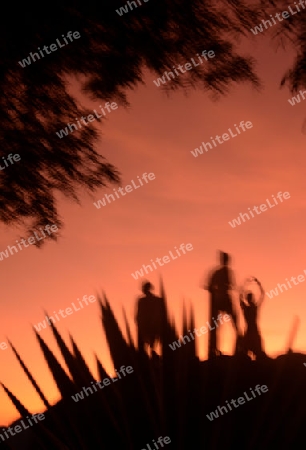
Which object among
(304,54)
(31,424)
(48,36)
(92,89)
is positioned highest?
(48,36)

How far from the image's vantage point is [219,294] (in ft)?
5.17

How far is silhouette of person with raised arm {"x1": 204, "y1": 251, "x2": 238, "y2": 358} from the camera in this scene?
59.0 inches

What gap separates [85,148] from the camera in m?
2.82

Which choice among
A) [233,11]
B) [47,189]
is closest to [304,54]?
[233,11]

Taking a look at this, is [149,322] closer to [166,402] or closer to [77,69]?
[166,402]

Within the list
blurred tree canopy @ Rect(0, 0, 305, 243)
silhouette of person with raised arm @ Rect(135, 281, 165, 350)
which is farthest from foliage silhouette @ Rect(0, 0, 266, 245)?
silhouette of person with raised arm @ Rect(135, 281, 165, 350)

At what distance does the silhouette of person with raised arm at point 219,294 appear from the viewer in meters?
1.50

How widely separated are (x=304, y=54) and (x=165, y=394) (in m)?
1.50

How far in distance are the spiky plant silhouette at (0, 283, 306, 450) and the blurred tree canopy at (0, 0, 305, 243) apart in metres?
1.11

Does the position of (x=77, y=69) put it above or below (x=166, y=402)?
above

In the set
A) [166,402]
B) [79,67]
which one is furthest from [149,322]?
[79,67]

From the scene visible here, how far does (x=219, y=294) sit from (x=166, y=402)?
0.33 metres

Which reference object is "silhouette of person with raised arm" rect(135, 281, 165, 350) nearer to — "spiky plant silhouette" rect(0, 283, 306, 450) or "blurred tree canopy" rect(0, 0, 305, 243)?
"spiky plant silhouette" rect(0, 283, 306, 450)

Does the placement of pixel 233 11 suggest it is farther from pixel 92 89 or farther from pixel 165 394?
pixel 165 394
